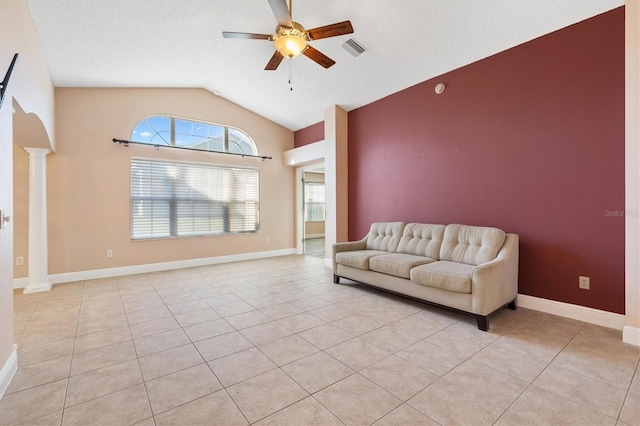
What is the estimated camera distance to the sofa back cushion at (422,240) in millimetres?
3736

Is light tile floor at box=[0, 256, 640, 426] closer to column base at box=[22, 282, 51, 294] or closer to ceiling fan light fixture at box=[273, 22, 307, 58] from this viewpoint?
column base at box=[22, 282, 51, 294]

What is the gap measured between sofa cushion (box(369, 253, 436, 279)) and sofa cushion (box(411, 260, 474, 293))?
0.14m

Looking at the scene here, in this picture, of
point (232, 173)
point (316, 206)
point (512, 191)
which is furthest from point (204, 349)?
point (316, 206)

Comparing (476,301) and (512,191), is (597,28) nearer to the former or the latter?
(512,191)

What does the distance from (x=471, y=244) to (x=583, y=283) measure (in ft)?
3.48

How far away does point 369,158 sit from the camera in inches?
204

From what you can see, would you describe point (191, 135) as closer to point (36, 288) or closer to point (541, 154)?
point (36, 288)

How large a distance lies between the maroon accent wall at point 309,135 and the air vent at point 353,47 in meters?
2.33

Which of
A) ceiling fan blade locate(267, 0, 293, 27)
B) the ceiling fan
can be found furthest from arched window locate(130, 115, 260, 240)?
ceiling fan blade locate(267, 0, 293, 27)

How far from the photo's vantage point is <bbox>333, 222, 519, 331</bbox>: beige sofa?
2744 mm

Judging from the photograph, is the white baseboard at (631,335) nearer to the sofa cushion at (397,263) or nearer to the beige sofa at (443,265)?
the beige sofa at (443,265)

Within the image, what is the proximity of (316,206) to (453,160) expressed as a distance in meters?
6.50

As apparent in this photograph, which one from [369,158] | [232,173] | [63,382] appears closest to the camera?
[63,382]

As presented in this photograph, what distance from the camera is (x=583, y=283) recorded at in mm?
2895
